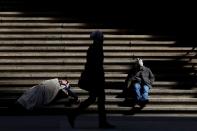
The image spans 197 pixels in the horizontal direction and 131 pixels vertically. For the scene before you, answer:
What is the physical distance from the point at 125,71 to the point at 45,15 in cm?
392

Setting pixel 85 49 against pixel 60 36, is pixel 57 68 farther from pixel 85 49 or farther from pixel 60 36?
pixel 60 36

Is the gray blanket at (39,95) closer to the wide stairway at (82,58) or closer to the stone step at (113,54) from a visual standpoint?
the wide stairway at (82,58)

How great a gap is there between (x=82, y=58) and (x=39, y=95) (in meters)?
2.59

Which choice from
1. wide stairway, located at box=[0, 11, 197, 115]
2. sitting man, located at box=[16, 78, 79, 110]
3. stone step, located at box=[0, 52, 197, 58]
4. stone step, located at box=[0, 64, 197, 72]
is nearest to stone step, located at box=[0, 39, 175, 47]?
wide stairway, located at box=[0, 11, 197, 115]

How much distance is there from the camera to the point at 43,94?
1399 centimetres

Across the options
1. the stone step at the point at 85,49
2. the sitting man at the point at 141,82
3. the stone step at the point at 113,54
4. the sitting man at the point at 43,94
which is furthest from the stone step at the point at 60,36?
the sitting man at the point at 43,94

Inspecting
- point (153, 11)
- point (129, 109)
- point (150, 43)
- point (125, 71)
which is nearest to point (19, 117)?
point (129, 109)

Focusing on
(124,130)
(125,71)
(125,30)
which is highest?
(125,30)

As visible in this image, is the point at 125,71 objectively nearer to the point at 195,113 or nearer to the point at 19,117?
the point at 195,113

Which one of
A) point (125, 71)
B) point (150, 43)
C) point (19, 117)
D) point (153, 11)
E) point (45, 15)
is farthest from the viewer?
point (153, 11)

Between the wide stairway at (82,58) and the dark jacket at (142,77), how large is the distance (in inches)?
14.6

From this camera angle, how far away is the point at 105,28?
1798 cm

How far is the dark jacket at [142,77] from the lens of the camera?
47.0 feet

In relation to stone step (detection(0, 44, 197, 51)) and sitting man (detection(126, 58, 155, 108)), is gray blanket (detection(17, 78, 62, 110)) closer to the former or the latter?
sitting man (detection(126, 58, 155, 108))
